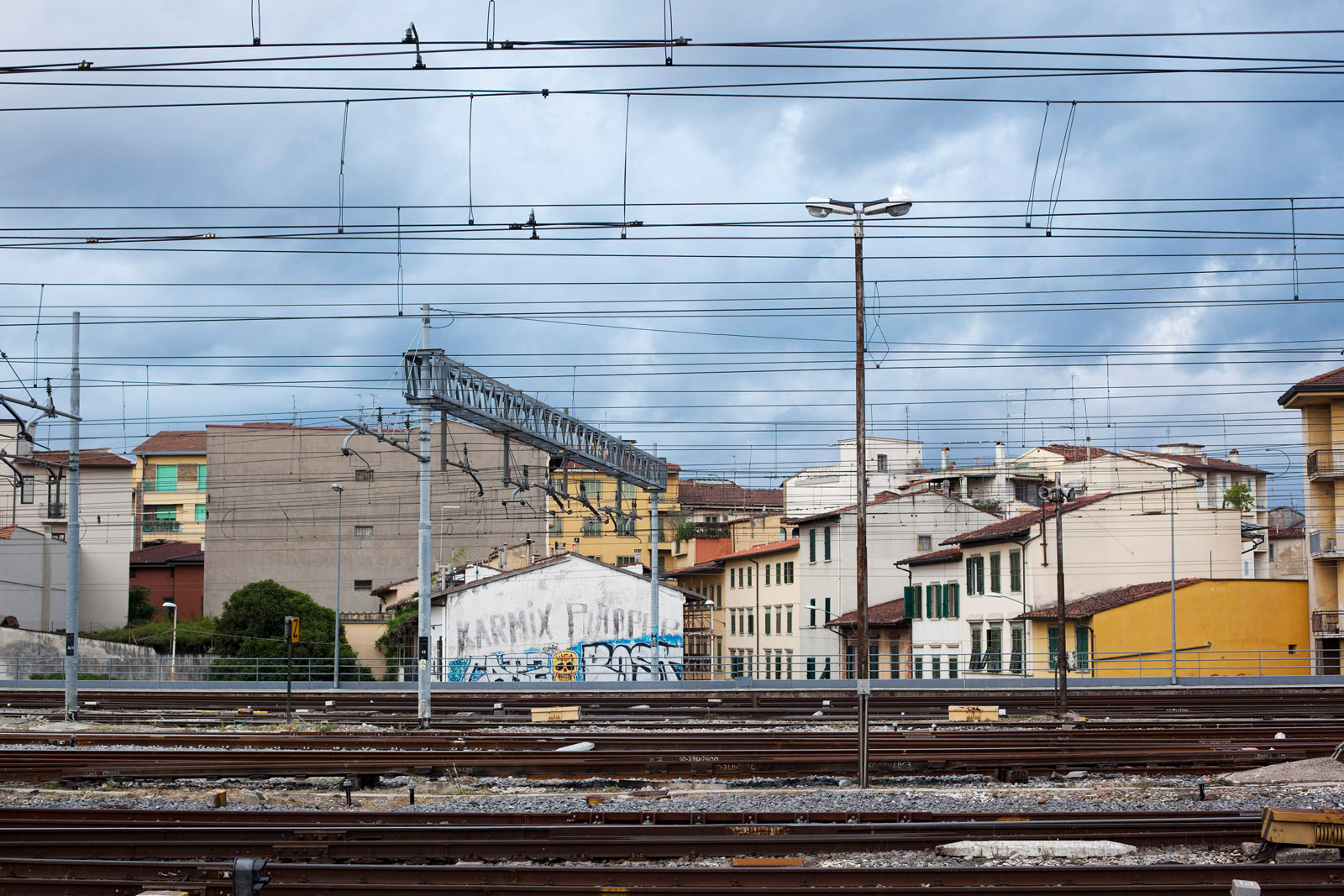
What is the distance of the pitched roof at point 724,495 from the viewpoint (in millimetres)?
90062

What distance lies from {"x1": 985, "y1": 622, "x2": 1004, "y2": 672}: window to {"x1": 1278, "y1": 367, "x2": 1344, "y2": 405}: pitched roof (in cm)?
1465

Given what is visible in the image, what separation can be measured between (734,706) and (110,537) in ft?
205

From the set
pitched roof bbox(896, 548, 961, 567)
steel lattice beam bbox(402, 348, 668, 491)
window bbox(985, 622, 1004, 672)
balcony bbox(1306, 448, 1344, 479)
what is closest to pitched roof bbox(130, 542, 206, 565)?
pitched roof bbox(896, 548, 961, 567)

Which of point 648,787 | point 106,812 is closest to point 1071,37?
point 648,787

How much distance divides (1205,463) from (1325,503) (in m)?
36.2

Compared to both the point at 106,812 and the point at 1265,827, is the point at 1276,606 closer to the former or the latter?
the point at 1265,827

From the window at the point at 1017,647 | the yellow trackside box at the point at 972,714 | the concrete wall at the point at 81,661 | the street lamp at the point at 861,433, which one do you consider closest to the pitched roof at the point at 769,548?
the window at the point at 1017,647

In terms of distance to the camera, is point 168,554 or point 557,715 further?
point 168,554

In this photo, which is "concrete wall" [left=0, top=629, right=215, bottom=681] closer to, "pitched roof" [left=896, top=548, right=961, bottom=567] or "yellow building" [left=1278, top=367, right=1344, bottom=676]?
"pitched roof" [left=896, top=548, right=961, bottom=567]

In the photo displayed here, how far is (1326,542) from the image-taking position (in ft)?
150

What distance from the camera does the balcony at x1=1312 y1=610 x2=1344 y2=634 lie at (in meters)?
44.7

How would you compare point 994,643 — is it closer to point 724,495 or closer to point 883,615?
point 883,615

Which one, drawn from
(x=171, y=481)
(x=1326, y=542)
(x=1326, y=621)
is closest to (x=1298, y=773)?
(x=1326, y=621)

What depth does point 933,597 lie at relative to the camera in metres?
54.7
